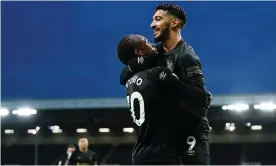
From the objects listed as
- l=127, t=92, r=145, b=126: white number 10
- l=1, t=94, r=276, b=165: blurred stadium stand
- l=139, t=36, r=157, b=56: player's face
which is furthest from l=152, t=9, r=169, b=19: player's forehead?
l=1, t=94, r=276, b=165: blurred stadium stand

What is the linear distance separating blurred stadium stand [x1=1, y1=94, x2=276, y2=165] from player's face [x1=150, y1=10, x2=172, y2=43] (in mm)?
12252

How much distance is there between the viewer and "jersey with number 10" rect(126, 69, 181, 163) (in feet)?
7.93

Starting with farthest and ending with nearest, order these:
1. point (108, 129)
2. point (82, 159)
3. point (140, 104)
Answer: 1. point (108, 129)
2. point (82, 159)
3. point (140, 104)

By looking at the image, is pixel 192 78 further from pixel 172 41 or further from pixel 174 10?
pixel 174 10

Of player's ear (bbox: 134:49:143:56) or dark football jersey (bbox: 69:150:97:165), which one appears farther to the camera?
dark football jersey (bbox: 69:150:97:165)

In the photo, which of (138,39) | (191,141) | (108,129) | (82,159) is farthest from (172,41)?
(108,129)

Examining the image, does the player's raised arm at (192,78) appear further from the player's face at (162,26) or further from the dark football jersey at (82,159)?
the dark football jersey at (82,159)

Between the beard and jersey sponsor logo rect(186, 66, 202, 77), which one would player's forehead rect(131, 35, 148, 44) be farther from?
jersey sponsor logo rect(186, 66, 202, 77)

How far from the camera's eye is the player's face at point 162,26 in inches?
104

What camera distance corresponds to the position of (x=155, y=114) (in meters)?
2.45

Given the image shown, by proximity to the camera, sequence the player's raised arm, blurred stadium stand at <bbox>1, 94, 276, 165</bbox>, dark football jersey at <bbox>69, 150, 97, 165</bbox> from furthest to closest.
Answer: blurred stadium stand at <bbox>1, 94, 276, 165</bbox> → dark football jersey at <bbox>69, 150, 97, 165</bbox> → the player's raised arm

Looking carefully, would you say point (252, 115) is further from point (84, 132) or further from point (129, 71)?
point (129, 71)

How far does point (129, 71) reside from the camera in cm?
264

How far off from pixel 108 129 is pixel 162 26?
20846 millimetres
